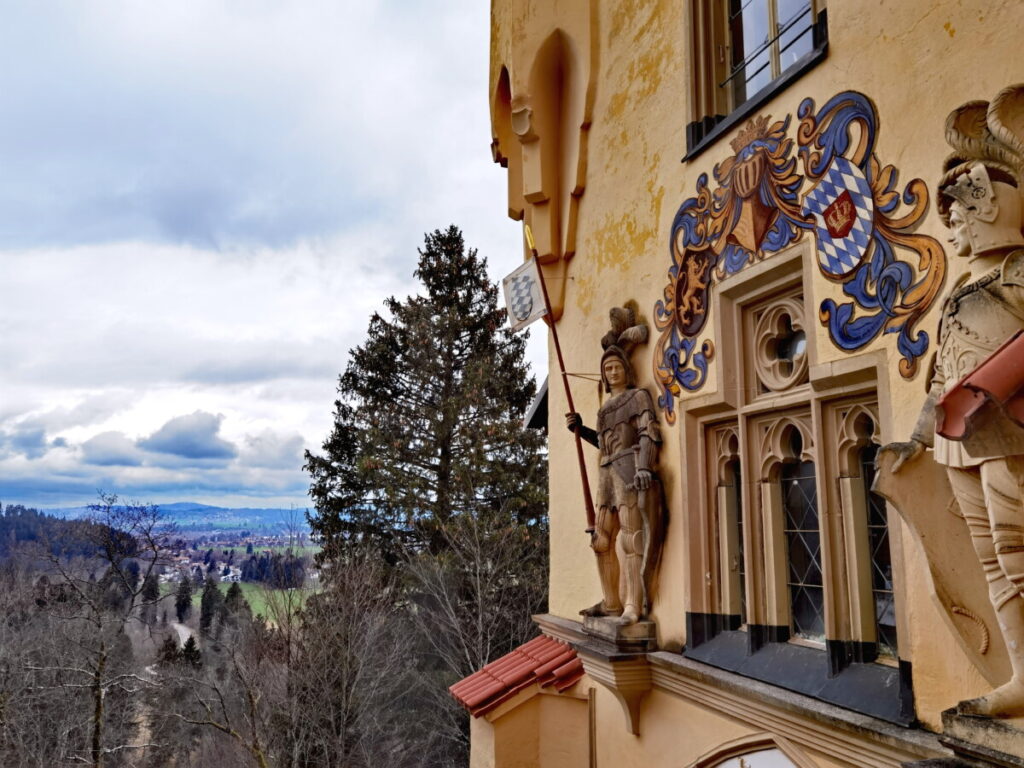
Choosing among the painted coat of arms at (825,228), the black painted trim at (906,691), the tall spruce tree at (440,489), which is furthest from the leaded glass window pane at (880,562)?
the tall spruce tree at (440,489)

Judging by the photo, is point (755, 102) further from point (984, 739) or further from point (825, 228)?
point (984, 739)

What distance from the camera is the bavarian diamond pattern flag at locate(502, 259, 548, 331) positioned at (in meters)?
6.47

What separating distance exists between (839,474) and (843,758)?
117cm

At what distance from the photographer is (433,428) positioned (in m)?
21.3

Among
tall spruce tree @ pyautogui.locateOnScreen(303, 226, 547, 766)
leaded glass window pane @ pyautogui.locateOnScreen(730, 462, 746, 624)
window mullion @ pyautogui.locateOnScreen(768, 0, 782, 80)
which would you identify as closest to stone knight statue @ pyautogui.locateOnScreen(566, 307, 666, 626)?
leaded glass window pane @ pyautogui.locateOnScreen(730, 462, 746, 624)

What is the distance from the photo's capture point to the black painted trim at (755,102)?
3.75 metres

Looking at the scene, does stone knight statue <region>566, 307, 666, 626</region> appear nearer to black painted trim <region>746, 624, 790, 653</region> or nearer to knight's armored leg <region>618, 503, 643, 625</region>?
knight's armored leg <region>618, 503, 643, 625</region>

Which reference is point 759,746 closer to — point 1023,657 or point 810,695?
point 810,695

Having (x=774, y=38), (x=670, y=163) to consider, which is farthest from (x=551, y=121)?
(x=774, y=38)

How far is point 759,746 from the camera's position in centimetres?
390

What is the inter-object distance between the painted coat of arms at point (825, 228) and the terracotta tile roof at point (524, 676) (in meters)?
2.46

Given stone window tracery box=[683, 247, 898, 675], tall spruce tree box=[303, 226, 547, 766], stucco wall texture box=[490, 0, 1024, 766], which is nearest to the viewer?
stucco wall texture box=[490, 0, 1024, 766]

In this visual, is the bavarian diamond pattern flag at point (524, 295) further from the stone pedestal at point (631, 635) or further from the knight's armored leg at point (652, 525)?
the stone pedestal at point (631, 635)

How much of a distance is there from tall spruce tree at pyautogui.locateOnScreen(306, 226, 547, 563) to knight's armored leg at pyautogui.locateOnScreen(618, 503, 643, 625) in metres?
14.1
